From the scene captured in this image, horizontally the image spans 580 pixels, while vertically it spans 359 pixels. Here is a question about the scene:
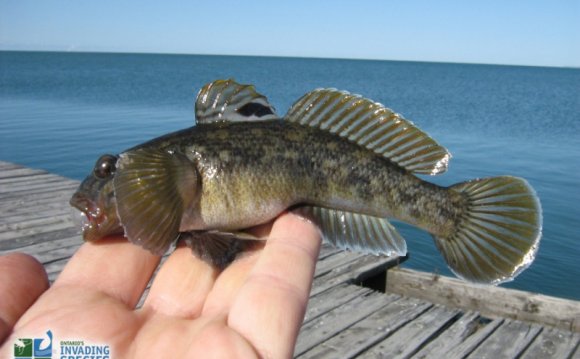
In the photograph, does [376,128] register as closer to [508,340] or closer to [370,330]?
[370,330]

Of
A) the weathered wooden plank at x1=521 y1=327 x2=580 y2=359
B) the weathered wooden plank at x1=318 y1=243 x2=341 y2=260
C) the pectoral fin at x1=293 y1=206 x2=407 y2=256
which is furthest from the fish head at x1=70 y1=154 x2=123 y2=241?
the weathered wooden plank at x1=318 y1=243 x2=341 y2=260

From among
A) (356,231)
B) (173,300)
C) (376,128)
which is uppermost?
(376,128)

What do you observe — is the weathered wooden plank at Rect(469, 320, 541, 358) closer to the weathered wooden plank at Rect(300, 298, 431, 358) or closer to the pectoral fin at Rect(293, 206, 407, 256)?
the weathered wooden plank at Rect(300, 298, 431, 358)

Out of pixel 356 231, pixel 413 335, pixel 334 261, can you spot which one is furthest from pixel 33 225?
pixel 356 231

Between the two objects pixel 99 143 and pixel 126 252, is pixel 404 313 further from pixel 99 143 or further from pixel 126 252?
pixel 99 143

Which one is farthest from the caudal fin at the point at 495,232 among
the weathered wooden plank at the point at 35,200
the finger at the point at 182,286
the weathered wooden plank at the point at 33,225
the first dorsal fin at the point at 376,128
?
the weathered wooden plank at the point at 35,200
